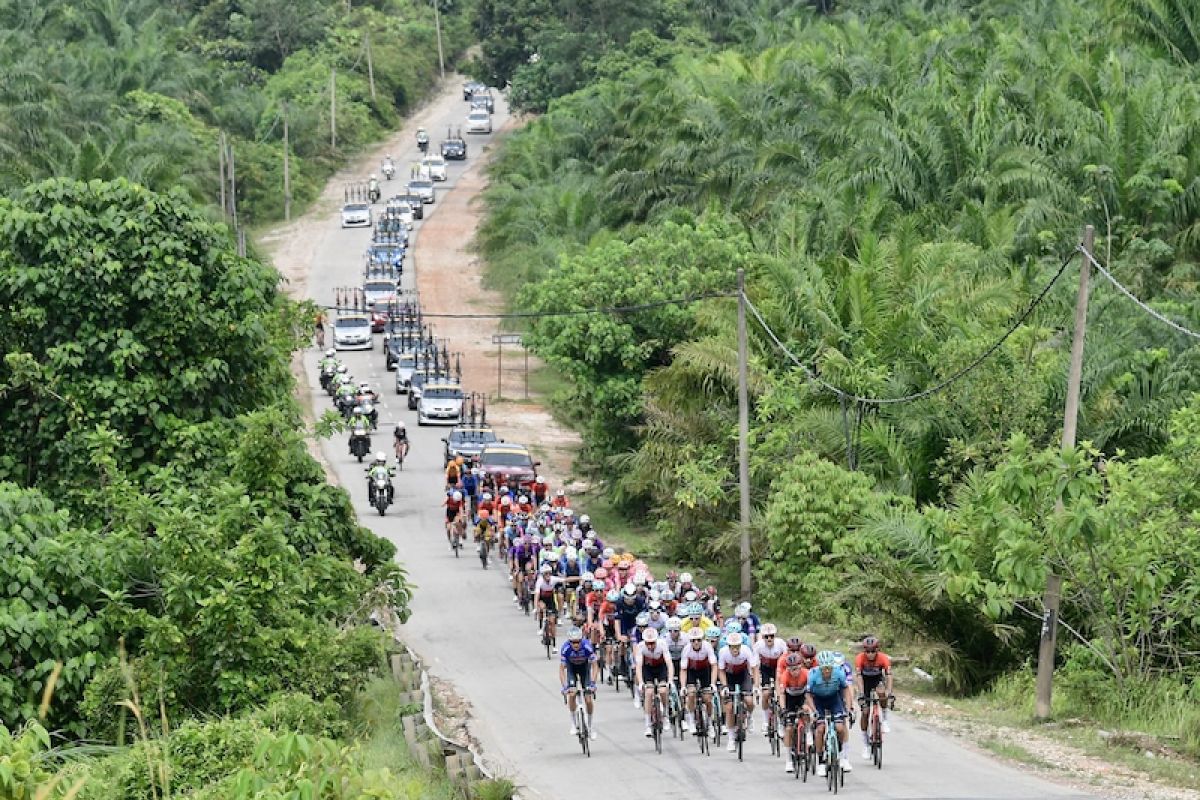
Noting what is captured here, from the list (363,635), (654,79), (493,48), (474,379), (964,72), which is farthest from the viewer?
(493,48)

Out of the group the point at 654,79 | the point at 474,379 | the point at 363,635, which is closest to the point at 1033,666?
the point at 363,635

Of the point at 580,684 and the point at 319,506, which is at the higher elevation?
the point at 319,506

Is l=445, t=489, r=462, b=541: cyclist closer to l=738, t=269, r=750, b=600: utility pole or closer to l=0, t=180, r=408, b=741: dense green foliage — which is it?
l=738, t=269, r=750, b=600: utility pole

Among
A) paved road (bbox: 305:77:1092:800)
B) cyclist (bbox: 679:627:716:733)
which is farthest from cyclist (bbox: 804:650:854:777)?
cyclist (bbox: 679:627:716:733)

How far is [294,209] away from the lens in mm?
102438

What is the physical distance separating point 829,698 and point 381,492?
81.3 ft

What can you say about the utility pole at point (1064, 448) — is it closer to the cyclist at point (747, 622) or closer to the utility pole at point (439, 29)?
the cyclist at point (747, 622)

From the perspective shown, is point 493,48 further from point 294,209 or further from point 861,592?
point 861,592

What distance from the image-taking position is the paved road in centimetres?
2114

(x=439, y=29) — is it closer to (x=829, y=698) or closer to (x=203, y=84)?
(x=203, y=84)

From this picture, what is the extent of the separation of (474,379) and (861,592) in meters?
37.9

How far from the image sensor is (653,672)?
2333cm

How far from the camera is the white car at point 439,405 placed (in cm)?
5688

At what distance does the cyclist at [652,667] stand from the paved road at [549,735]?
0.68 m
